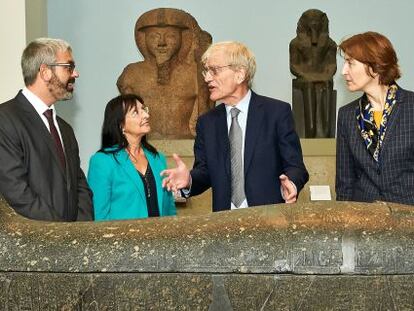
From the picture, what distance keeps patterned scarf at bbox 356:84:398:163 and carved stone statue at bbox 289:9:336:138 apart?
10.5 feet

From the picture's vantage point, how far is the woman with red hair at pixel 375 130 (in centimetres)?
345

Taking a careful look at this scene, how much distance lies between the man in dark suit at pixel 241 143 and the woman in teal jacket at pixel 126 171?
0.40 m

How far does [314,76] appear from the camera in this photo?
22.6ft

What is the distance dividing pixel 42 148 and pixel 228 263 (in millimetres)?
1661

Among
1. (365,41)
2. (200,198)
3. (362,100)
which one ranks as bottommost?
(200,198)

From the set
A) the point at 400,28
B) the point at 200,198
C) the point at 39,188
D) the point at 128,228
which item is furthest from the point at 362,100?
the point at 400,28

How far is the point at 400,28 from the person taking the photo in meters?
8.08

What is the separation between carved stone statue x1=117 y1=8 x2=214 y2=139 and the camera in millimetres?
7145

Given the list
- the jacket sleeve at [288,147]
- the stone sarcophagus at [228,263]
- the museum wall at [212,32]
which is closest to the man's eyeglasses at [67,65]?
the jacket sleeve at [288,147]

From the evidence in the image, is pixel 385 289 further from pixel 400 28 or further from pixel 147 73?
pixel 400 28

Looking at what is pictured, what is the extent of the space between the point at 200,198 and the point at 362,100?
2.94 metres

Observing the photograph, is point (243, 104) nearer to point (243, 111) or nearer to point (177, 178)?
point (243, 111)

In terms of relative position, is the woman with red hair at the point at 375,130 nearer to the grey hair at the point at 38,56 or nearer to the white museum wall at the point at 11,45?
the grey hair at the point at 38,56

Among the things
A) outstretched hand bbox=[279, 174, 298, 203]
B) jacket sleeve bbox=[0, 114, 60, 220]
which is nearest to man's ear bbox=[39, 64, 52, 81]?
jacket sleeve bbox=[0, 114, 60, 220]
